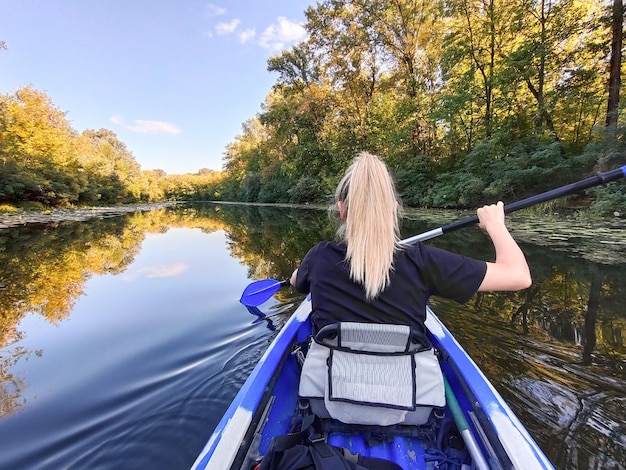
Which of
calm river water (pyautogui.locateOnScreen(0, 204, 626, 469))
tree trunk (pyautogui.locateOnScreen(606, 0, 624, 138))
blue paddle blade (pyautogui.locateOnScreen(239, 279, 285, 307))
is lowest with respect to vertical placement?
calm river water (pyautogui.locateOnScreen(0, 204, 626, 469))

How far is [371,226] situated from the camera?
48.9 inches

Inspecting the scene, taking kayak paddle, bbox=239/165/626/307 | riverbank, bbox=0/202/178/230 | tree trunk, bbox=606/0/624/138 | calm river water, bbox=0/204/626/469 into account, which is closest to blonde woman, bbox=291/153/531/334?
kayak paddle, bbox=239/165/626/307

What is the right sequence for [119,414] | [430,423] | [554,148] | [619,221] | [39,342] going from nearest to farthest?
[430,423] → [119,414] → [39,342] → [619,221] → [554,148]

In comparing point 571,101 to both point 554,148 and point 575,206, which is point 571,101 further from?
point 575,206

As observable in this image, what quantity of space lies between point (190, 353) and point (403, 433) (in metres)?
2.33

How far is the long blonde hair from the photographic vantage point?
119cm

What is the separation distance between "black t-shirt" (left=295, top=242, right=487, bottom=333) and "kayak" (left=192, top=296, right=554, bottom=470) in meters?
0.52

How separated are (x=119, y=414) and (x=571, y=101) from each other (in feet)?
45.5

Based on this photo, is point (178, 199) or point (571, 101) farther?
point (178, 199)

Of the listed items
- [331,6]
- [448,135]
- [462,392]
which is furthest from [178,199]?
[462,392]

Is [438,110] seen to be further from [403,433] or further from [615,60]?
[403,433]

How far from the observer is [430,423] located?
153 cm

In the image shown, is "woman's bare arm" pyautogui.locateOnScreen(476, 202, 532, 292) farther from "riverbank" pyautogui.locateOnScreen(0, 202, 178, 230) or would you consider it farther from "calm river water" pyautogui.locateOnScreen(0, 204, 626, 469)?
"riverbank" pyautogui.locateOnScreen(0, 202, 178, 230)

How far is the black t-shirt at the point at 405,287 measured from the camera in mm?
1226
